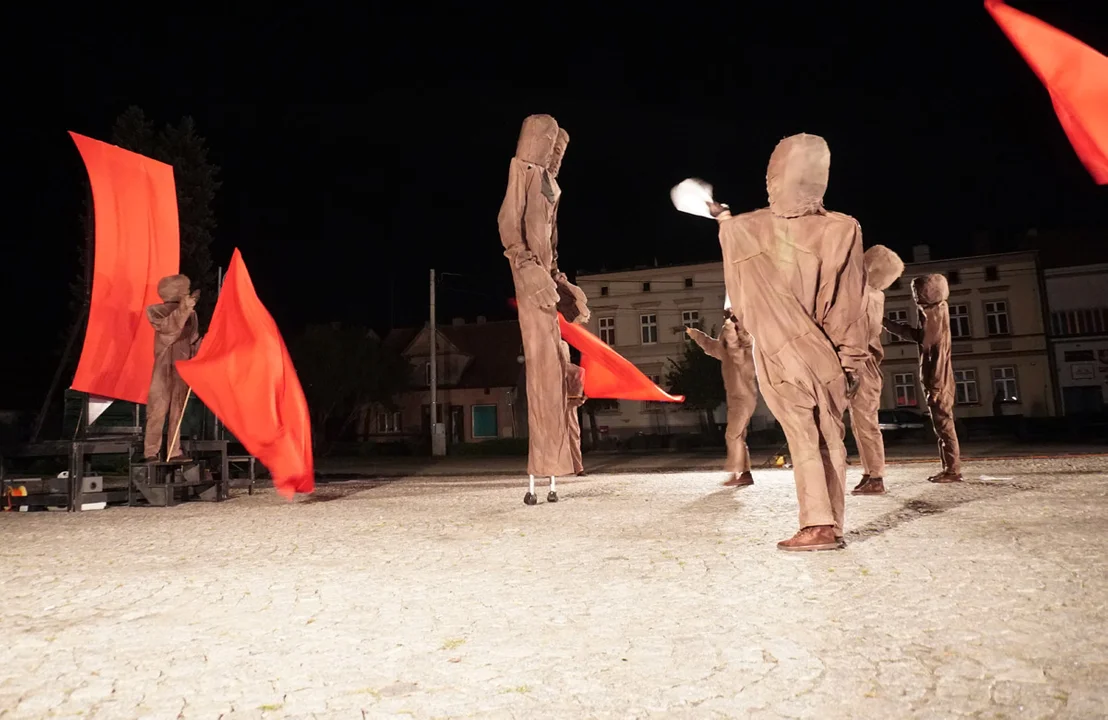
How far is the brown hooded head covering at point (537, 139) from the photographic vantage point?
307 inches

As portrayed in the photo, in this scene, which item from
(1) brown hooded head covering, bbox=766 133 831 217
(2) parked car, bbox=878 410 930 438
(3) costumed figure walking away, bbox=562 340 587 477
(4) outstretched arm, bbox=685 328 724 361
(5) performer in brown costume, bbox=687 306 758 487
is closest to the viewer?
(1) brown hooded head covering, bbox=766 133 831 217

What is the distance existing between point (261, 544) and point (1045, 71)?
23.5 ft

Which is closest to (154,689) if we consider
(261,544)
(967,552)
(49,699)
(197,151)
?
(49,699)

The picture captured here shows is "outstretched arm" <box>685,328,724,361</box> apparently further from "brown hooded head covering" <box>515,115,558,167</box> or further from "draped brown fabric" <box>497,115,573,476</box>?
"brown hooded head covering" <box>515,115,558,167</box>

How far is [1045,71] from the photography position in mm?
6047

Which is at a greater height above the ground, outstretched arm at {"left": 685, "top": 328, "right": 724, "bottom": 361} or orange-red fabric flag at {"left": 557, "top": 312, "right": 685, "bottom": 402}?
outstretched arm at {"left": 685, "top": 328, "right": 724, "bottom": 361}

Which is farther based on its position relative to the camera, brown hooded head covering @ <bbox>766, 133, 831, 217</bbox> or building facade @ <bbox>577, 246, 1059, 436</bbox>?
building facade @ <bbox>577, 246, 1059, 436</bbox>

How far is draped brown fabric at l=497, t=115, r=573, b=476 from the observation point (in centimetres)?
757

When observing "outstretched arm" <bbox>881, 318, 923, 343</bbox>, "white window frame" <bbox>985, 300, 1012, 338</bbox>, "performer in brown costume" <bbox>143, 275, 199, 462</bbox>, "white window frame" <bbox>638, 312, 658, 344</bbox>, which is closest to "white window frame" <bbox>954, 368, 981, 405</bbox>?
"white window frame" <bbox>985, 300, 1012, 338</bbox>

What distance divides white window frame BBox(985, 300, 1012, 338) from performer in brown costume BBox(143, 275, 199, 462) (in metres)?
47.8

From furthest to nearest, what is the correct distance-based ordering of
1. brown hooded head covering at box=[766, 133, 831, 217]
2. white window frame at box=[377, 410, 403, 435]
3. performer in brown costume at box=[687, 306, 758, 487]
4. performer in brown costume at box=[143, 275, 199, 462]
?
white window frame at box=[377, 410, 403, 435] → performer in brown costume at box=[687, 306, 758, 487] → performer in brown costume at box=[143, 275, 199, 462] → brown hooded head covering at box=[766, 133, 831, 217]

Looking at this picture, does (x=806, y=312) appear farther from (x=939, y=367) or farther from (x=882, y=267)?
(x=939, y=367)

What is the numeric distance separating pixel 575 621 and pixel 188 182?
24582 mm

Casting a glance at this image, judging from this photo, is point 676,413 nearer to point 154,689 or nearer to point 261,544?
point 261,544
